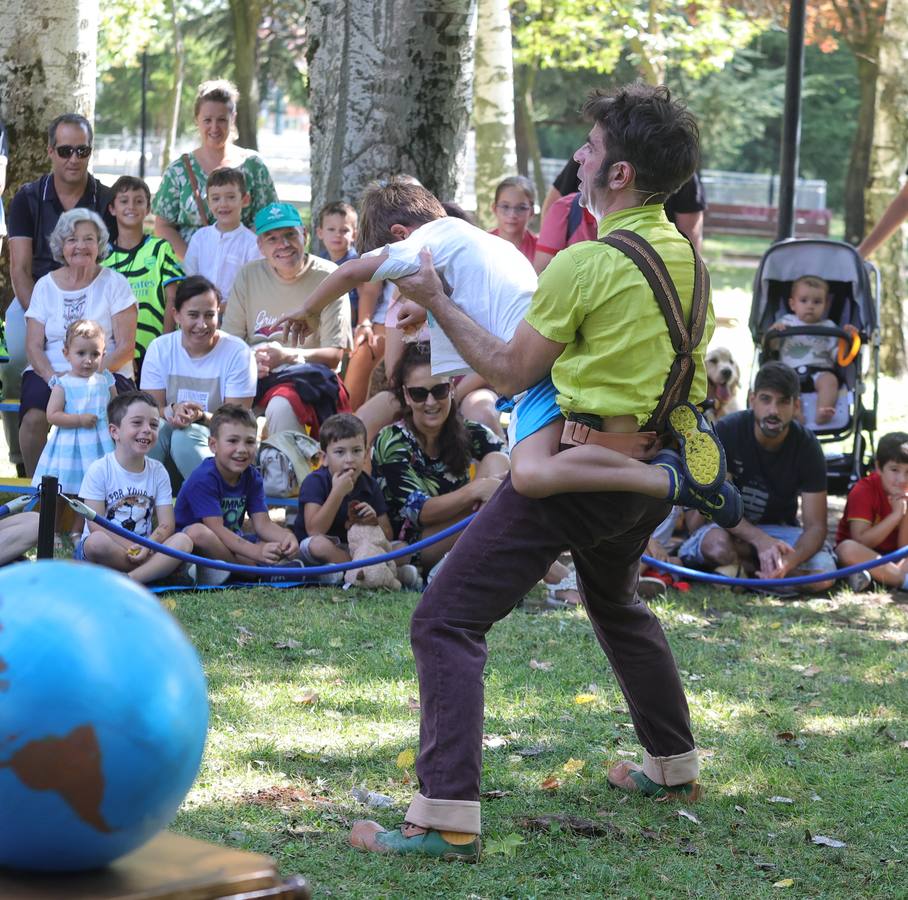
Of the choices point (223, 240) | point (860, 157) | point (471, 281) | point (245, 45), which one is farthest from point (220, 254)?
point (860, 157)

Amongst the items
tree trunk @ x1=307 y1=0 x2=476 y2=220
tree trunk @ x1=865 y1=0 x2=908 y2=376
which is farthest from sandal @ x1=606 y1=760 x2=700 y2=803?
tree trunk @ x1=865 y1=0 x2=908 y2=376

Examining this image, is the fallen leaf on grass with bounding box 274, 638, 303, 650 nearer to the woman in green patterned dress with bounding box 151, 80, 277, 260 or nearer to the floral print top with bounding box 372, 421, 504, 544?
the floral print top with bounding box 372, 421, 504, 544

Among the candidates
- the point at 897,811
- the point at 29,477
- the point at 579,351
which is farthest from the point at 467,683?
the point at 29,477

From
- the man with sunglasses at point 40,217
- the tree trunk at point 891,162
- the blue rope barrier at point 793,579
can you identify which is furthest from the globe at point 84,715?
the tree trunk at point 891,162

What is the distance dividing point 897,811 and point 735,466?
152 inches

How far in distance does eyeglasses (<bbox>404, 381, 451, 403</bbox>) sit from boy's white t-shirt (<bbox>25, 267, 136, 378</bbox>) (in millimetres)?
2092

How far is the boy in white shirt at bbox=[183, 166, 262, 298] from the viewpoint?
9.62 m

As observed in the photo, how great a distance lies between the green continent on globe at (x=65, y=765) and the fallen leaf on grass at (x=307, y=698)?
3.43 m

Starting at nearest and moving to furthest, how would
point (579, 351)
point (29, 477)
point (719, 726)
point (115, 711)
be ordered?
1. point (115, 711)
2. point (579, 351)
3. point (719, 726)
4. point (29, 477)

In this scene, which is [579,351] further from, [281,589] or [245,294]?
[245,294]

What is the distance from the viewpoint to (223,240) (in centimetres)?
971

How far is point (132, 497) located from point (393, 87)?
3371 millimetres

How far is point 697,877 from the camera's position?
4.30m

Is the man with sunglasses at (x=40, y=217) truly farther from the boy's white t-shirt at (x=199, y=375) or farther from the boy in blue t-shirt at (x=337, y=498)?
the boy in blue t-shirt at (x=337, y=498)
